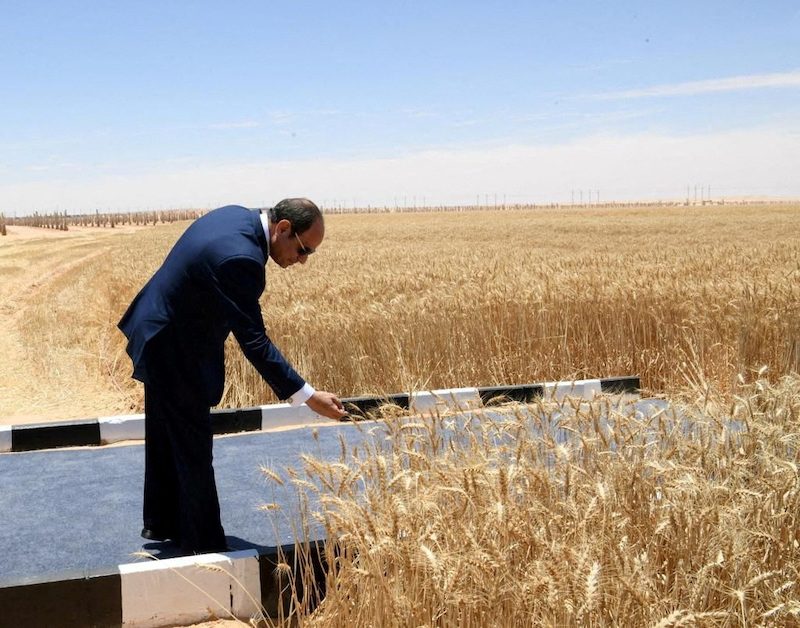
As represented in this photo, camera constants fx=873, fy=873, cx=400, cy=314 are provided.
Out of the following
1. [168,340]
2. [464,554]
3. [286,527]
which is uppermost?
[168,340]

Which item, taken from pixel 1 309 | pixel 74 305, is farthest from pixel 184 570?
pixel 1 309

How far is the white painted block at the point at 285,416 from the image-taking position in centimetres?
719

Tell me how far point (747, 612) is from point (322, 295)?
24.9 ft

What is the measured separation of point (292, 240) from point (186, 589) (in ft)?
5.55

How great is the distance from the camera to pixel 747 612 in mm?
2945

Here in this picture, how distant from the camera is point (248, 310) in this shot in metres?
Result: 4.08

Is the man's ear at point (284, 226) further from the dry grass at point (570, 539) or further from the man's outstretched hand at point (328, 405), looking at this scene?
the dry grass at point (570, 539)

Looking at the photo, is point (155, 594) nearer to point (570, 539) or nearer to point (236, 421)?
point (570, 539)

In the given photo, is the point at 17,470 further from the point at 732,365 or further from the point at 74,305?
the point at 74,305

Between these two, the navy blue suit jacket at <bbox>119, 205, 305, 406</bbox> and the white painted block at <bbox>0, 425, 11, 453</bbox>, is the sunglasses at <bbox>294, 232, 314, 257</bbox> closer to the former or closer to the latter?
the navy blue suit jacket at <bbox>119, 205, 305, 406</bbox>

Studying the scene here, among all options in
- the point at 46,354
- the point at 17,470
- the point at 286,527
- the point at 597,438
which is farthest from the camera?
the point at 46,354

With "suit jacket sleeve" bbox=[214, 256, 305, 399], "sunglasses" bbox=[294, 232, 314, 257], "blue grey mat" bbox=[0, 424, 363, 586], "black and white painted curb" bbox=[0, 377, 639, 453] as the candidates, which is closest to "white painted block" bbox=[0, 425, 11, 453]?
"black and white painted curb" bbox=[0, 377, 639, 453]

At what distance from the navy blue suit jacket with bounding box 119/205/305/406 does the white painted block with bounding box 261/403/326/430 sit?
284 cm

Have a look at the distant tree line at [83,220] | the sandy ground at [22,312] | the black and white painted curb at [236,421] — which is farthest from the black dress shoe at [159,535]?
the distant tree line at [83,220]
